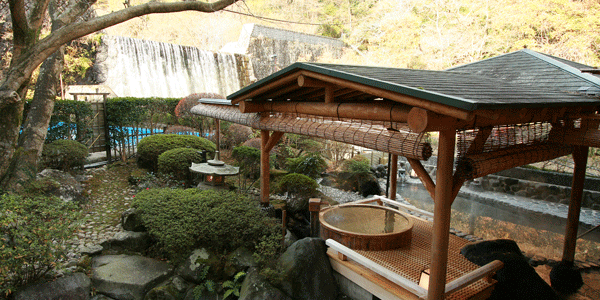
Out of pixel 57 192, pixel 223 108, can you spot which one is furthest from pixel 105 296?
pixel 223 108

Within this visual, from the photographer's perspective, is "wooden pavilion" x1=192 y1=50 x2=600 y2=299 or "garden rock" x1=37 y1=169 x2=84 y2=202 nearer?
"wooden pavilion" x1=192 y1=50 x2=600 y2=299

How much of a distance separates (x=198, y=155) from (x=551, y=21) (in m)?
14.5

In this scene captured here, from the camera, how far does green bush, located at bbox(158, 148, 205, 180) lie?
323 inches

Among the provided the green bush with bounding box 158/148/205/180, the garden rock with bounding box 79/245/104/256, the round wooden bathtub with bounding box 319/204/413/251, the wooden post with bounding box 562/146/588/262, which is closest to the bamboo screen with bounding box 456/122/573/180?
the wooden post with bounding box 562/146/588/262

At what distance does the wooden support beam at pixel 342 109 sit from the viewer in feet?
11.5

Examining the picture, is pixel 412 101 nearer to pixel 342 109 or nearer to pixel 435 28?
pixel 342 109

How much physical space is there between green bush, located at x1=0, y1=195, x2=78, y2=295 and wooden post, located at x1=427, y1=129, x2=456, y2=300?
4144 millimetres

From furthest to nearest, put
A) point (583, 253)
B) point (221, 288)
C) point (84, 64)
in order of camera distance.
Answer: point (84, 64) < point (583, 253) < point (221, 288)

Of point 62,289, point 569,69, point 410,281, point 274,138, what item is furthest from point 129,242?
point 569,69

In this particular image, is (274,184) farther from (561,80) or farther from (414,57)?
(414,57)

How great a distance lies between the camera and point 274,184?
25.9ft

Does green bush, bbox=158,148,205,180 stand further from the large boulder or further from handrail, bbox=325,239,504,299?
the large boulder

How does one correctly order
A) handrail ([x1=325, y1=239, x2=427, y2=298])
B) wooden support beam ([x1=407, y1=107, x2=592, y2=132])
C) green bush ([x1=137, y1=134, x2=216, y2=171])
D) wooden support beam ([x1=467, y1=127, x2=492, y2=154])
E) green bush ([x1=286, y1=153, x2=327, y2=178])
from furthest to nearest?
green bush ([x1=137, y1=134, x2=216, y2=171])
green bush ([x1=286, y1=153, x2=327, y2=178])
wooden support beam ([x1=467, y1=127, x2=492, y2=154])
handrail ([x1=325, y1=239, x2=427, y2=298])
wooden support beam ([x1=407, y1=107, x2=592, y2=132])

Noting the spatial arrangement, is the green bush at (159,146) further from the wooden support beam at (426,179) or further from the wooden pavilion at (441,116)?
the wooden support beam at (426,179)
